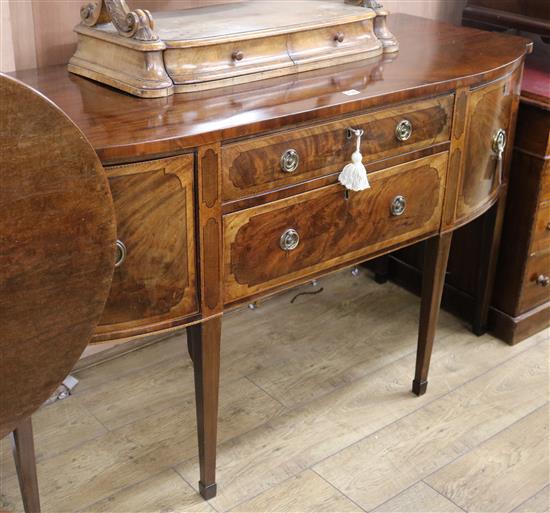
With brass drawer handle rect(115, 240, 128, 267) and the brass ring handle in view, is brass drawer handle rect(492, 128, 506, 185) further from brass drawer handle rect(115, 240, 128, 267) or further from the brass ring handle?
brass drawer handle rect(115, 240, 128, 267)

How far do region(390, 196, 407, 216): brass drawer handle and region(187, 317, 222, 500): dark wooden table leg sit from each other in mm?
506

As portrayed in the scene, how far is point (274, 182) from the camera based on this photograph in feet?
5.70

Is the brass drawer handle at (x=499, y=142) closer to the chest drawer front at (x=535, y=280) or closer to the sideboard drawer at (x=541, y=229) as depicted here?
the sideboard drawer at (x=541, y=229)

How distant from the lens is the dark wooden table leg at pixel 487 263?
254 cm

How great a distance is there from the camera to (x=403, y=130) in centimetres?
193

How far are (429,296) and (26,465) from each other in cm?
112

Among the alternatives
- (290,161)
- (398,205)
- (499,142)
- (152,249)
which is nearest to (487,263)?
(499,142)

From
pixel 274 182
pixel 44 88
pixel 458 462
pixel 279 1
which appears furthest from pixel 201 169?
pixel 458 462

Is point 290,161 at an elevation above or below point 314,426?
above

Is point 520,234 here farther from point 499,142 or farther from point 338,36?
point 338,36

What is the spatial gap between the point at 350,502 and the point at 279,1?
1.27 meters

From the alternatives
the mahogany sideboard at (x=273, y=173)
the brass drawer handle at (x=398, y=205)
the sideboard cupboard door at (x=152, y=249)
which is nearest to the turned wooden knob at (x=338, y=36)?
the mahogany sideboard at (x=273, y=173)

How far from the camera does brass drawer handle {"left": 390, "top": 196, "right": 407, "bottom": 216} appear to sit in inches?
78.8

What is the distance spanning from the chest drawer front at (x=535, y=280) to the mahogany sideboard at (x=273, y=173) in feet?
1.52
